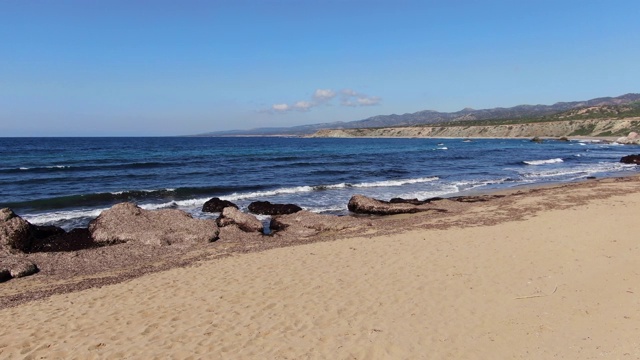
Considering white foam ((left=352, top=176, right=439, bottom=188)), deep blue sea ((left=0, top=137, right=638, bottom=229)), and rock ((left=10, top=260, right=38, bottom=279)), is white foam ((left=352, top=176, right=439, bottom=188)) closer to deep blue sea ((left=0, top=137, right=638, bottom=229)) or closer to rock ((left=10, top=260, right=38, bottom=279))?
deep blue sea ((left=0, top=137, right=638, bottom=229))

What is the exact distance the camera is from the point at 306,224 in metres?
15.2

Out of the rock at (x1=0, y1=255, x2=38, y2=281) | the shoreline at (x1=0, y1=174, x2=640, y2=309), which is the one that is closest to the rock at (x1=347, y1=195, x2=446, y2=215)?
the shoreline at (x1=0, y1=174, x2=640, y2=309)

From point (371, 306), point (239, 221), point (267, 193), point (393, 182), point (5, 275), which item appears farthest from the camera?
point (393, 182)

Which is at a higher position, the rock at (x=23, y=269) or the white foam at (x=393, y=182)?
the rock at (x=23, y=269)

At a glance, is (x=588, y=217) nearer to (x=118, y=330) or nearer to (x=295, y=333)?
(x=295, y=333)

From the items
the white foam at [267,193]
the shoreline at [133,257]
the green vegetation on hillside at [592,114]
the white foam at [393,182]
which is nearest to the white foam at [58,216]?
the white foam at [267,193]

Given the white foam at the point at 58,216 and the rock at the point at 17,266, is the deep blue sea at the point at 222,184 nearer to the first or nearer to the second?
the white foam at the point at 58,216

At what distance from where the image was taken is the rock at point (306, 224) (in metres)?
14.7

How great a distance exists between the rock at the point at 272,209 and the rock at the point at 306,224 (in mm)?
1822

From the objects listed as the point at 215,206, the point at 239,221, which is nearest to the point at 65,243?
the point at 239,221

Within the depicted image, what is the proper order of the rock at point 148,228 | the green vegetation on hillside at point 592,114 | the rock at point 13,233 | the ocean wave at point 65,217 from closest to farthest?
the rock at point 13,233 < the rock at point 148,228 < the ocean wave at point 65,217 < the green vegetation on hillside at point 592,114

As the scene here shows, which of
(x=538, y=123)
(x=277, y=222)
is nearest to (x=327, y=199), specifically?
(x=277, y=222)

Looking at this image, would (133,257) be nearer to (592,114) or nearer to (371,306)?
(371,306)

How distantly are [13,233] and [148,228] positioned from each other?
3713 millimetres
